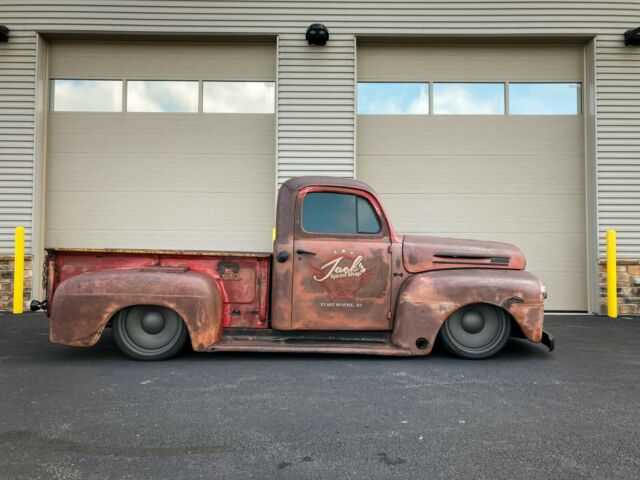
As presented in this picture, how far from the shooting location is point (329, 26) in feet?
25.1

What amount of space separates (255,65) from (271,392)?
6.40 meters

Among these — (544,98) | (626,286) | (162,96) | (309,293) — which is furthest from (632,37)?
(162,96)

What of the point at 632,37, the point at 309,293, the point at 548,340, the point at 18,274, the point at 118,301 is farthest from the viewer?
the point at 632,37

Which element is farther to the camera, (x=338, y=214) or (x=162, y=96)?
(x=162, y=96)

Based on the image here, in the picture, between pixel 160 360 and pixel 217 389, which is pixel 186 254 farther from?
pixel 217 389

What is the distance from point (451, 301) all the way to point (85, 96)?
7634 mm

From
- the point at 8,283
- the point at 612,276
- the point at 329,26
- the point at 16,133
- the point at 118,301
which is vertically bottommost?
the point at 8,283

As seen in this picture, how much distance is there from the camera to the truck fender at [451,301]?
4277mm

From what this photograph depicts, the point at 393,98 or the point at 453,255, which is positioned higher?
the point at 393,98

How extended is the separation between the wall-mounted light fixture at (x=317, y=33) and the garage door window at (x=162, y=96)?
2337mm

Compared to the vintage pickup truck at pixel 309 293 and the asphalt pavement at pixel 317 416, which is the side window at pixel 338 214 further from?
the asphalt pavement at pixel 317 416

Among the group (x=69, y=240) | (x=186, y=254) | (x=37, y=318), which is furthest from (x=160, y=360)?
(x=69, y=240)

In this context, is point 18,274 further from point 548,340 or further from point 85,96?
point 548,340

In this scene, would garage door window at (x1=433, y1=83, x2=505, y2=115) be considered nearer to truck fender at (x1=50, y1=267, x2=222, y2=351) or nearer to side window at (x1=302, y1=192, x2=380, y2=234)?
side window at (x1=302, y1=192, x2=380, y2=234)
